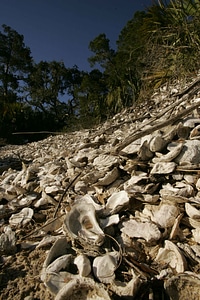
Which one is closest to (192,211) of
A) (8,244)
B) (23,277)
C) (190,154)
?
(190,154)

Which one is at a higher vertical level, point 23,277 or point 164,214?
point 164,214

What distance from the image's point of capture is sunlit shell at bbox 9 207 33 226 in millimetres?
1282

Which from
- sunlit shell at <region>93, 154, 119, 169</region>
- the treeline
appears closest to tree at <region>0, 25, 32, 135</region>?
the treeline

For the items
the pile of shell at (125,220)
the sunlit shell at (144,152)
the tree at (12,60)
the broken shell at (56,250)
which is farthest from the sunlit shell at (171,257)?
the tree at (12,60)

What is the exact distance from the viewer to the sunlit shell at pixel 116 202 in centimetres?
106

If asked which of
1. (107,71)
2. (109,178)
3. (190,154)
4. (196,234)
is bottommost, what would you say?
(196,234)

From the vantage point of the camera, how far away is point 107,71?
28.0 feet

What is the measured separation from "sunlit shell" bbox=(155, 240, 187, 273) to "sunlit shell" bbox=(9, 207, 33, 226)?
725mm

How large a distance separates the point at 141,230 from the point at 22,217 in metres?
0.69

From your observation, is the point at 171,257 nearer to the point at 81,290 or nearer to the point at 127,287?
the point at 127,287

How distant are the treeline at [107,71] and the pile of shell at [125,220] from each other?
1995 millimetres

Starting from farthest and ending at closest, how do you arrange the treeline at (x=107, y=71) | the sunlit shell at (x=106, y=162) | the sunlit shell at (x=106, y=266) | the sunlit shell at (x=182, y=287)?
the treeline at (x=107, y=71) < the sunlit shell at (x=106, y=162) < the sunlit shell at (x=106, y=266) < the sunlit shell at (x=182, y=287)

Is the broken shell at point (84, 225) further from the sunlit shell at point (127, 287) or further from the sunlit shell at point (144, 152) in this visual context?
the sunlit shell at point (144, 152)

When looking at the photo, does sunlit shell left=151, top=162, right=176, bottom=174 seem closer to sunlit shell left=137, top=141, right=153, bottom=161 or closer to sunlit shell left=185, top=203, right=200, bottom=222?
sunlit shell left=137, top=141, right=153, bottom=161
